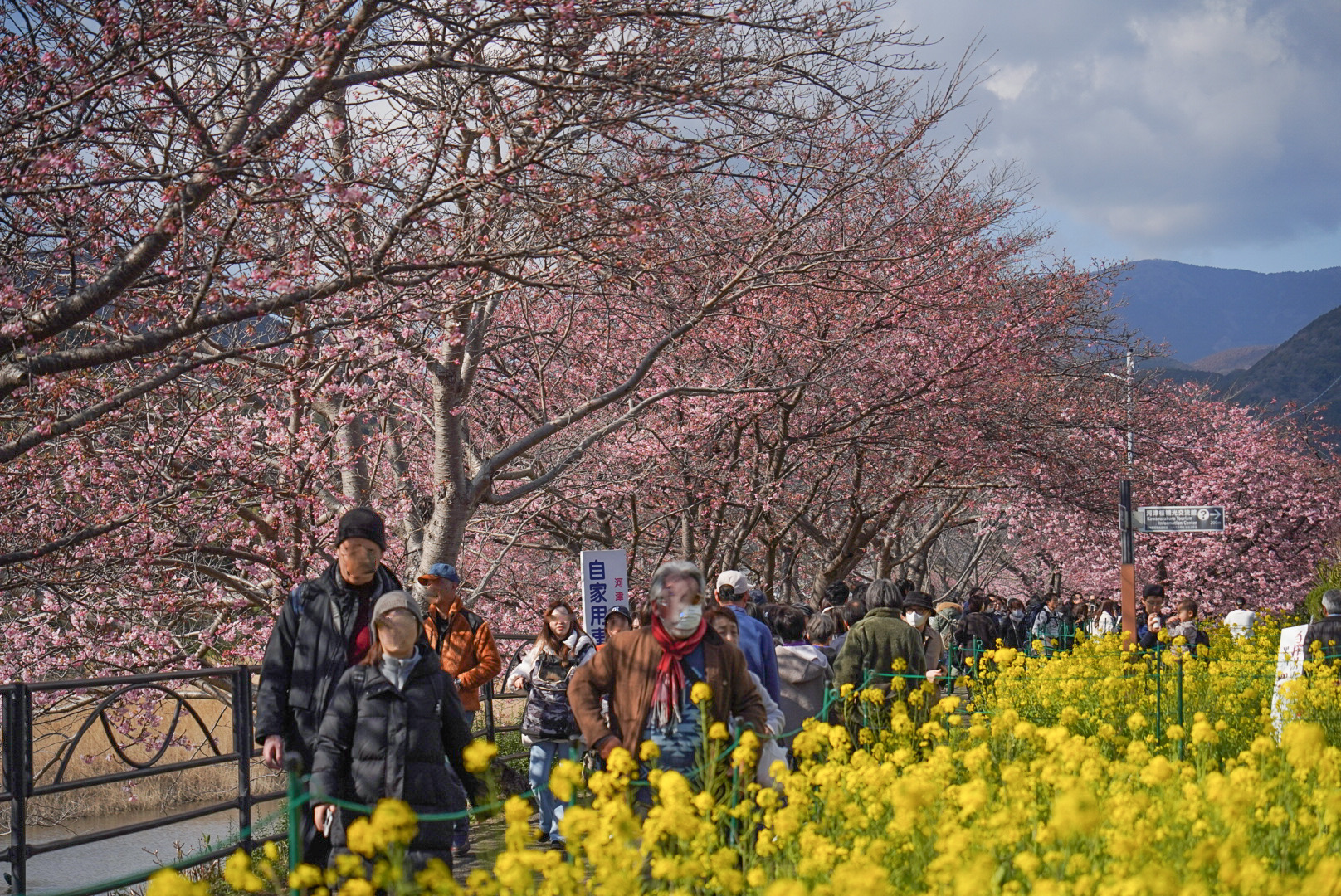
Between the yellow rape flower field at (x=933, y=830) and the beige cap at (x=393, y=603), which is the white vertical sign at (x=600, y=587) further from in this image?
the beige cap at (x=393, y=603)

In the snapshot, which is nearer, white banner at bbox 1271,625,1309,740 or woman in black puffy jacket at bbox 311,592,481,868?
woman in black puffy jacket at bbox 311,592,481,868

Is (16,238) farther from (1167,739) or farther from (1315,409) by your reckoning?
(1315,409)

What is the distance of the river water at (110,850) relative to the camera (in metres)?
16.6

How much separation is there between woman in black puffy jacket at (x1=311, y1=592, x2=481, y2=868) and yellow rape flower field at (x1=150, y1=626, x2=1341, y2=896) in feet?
0.69

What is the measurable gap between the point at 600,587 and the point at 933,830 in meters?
5.76

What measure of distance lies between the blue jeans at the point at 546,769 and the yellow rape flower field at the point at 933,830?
249 centimetres

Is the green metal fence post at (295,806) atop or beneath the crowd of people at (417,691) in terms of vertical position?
beneath

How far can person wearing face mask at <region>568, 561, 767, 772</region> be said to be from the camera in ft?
15.4

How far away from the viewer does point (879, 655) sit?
24.8 feet

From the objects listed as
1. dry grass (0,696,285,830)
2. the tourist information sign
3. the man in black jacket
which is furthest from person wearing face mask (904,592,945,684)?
dry grass (0,696,285,830)

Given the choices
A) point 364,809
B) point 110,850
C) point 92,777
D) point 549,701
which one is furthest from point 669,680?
point 110,850

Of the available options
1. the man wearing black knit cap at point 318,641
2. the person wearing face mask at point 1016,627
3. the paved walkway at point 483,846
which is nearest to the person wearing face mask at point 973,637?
the person wearing face mask at point 1016,627

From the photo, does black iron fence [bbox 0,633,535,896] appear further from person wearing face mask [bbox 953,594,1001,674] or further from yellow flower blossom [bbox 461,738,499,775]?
person wearing face mask [bbox 953,594,1001,674]

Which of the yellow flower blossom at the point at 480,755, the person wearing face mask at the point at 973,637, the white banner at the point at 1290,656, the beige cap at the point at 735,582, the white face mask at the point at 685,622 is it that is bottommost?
the person wearing face mask at the point at 973,637
